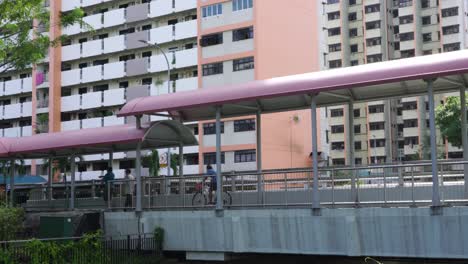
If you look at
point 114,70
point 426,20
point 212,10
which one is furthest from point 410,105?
point 114,70

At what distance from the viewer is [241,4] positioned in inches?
2030

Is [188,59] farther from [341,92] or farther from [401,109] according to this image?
[401,109]

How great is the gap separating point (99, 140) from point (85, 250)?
16.4 ft

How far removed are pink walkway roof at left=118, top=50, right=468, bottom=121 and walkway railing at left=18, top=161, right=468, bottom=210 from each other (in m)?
2.17

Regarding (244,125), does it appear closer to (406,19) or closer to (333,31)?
(406,19)

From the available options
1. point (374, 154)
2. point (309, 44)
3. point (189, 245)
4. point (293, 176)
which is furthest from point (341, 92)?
point (374, 154)

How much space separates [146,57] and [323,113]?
56.4ft

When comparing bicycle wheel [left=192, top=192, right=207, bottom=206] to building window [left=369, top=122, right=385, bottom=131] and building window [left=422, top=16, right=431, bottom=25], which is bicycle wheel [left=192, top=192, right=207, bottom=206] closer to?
building window [left=369, top=122, right=385, bottom=131]

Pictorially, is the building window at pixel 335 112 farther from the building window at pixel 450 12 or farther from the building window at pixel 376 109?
the building window at pixel 450 12

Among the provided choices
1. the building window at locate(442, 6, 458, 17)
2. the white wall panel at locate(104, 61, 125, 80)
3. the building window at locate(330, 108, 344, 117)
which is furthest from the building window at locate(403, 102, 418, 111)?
the white wall panel at locate(104, 61, 125, 80)

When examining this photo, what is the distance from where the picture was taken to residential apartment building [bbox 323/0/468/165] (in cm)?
8462

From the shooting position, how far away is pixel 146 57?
189 ft

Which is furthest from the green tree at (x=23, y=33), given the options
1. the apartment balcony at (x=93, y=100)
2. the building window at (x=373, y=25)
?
the building window at (x=373, y=25)

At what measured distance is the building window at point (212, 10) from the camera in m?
53.0
